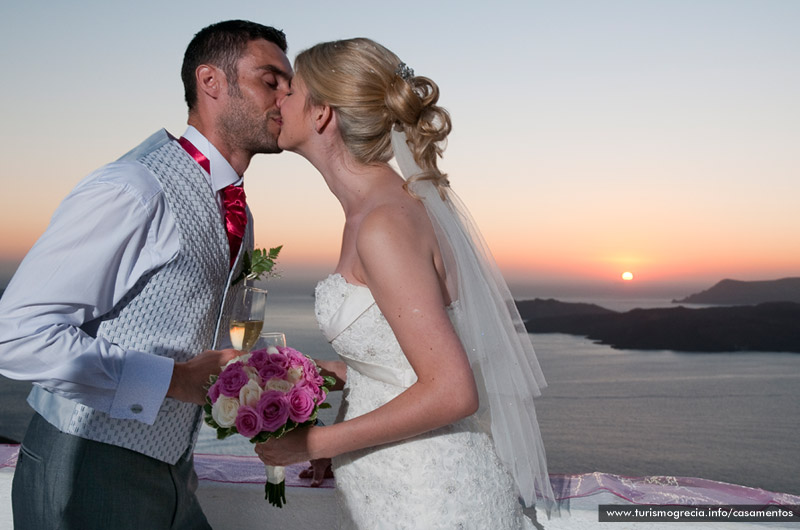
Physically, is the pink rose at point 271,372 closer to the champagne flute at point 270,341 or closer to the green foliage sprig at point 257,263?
the champagne flute at point 270,341

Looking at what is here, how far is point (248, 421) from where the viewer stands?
191 centimetres

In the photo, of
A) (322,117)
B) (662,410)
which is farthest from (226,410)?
(662,410)

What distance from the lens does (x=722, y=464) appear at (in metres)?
13.5

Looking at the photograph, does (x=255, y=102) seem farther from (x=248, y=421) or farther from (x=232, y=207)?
(x=248, y=421)

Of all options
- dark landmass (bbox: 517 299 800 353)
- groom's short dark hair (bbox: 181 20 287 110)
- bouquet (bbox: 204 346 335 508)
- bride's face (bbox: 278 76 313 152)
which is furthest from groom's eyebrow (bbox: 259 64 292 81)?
dark landmass (bbox: 517 299 800 353)

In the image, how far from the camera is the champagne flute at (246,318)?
7.47 feet

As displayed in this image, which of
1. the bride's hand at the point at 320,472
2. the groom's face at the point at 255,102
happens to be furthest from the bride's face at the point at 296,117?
the bride's hand at the point at 320,472

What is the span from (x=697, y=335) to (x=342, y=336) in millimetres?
18698

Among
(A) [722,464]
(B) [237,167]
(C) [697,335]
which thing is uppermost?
(B) [237,167]

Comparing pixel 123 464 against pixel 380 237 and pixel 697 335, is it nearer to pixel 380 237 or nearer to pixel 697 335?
pixel 380 237

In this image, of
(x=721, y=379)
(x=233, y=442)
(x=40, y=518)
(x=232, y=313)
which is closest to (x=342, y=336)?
(x=232, y=313)

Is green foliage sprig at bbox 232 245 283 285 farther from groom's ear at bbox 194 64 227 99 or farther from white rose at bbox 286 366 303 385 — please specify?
groom's ear at bbox 194 64 227 99

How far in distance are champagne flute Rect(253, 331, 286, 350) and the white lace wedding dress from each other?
0.14m

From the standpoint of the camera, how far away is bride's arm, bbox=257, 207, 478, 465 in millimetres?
1851
